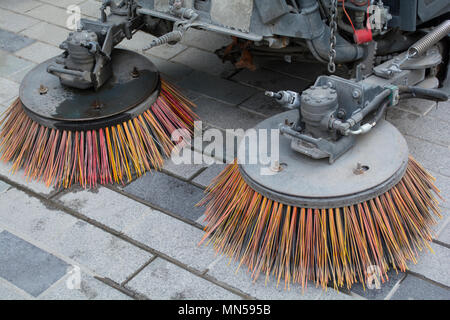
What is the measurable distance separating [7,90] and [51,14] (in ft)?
3.40

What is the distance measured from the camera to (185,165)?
10.4 feet


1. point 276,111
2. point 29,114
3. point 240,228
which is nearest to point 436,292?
point 240,228

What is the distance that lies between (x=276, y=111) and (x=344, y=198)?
1222mm

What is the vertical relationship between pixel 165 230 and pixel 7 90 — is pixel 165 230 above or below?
below

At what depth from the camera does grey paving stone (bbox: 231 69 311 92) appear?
12.1ft

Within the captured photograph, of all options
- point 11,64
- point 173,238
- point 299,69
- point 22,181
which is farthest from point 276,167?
point 11,64

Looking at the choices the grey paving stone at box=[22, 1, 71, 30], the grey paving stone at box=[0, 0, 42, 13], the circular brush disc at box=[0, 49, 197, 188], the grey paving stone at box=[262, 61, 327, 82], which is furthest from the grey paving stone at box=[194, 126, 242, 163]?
the grey paving stone at box=[0, 0, 42, 13]

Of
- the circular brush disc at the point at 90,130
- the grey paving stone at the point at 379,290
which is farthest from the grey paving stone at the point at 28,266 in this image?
the grey paving stone at the point at 379,290

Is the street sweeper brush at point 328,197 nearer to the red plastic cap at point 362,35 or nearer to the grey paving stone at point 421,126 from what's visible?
the red plastic cap at point 362,35

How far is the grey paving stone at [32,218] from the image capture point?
280 centimetres

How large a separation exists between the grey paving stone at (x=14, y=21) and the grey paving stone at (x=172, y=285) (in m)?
2.56

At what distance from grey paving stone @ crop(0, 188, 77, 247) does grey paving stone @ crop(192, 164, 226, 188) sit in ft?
1.95

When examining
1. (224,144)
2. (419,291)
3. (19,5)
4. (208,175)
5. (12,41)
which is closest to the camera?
(419,291)

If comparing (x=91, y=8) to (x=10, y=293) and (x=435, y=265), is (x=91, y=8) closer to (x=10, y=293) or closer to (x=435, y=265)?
(x=10, y=293)
